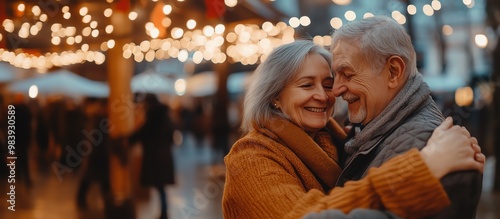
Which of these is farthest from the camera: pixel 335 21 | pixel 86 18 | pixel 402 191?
pixel 335 21

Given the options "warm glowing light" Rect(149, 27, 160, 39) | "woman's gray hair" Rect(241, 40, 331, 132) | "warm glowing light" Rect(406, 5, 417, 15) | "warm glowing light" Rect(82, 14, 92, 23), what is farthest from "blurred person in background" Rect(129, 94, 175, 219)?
"woman's gray hair" Rect(241, 40, 331, 132)

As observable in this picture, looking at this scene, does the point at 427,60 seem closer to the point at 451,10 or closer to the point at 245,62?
the point at 451,10

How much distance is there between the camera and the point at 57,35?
5.29 m

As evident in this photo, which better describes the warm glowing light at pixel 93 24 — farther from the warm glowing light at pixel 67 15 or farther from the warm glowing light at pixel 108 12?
the warm glowing light at pixel 67 15

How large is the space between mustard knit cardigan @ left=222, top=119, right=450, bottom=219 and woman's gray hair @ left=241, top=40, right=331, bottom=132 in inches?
2.4

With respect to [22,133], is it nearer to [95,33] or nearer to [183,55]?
[95,33]

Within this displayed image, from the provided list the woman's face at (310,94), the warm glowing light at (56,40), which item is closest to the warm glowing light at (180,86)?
the warm glowing light at (56,40)

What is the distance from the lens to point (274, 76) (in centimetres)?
233

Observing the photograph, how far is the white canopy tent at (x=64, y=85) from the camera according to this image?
537 cm

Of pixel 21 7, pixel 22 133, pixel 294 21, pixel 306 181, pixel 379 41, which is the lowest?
pixel 22 133

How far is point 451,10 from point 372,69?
5.68 m

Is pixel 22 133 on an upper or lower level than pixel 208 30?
lower

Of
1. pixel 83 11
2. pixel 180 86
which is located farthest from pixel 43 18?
pixel 180 86

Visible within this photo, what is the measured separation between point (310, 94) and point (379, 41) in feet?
1.18
